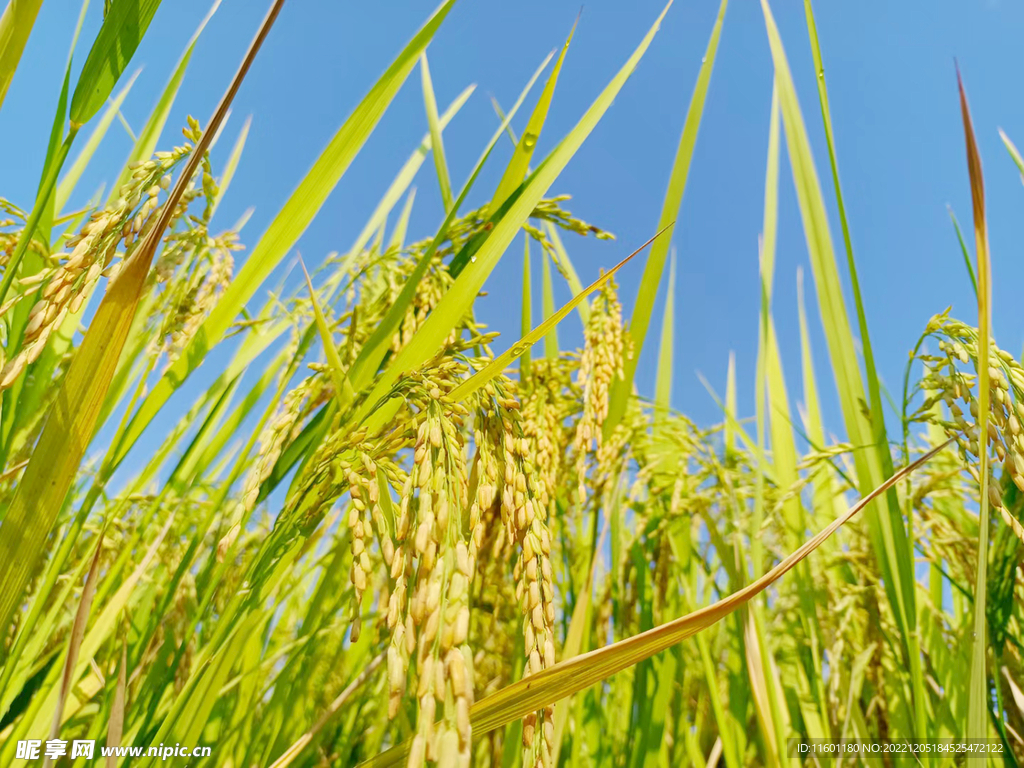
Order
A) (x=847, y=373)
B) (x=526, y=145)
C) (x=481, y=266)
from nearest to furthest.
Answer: (x=481, y=266), (x=526, y=145), (x=847, y=373)

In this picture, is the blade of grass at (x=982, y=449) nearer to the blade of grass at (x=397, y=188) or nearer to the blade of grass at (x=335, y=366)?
the blade of grass at (x=335, y=366)

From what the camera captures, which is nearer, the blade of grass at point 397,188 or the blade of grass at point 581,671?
the blade of grass at point 581,671

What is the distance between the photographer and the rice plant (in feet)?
1.78

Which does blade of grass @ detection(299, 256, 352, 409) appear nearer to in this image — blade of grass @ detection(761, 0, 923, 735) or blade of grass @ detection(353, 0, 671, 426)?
blade of grass @ detection(353, 0, 671, 426)

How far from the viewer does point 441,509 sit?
49 cm

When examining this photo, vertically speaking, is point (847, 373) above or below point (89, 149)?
below

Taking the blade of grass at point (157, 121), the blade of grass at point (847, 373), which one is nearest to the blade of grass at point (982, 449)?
the blade of grass at point (847, 373)

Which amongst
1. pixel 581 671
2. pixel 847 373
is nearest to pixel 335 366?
pixel 581 671

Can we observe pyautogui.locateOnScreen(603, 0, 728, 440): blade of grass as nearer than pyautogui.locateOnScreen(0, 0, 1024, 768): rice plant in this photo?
No

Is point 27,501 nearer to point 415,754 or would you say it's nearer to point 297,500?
point 297,500

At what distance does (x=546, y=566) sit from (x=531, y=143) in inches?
31.1

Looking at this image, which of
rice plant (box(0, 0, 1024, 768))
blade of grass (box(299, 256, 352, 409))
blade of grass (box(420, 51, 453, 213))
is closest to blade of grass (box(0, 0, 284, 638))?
rice plant (box(0, 0, 1024, 768))

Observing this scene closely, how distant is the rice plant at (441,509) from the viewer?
54 cm

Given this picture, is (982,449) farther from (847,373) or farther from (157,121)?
(157,121)
